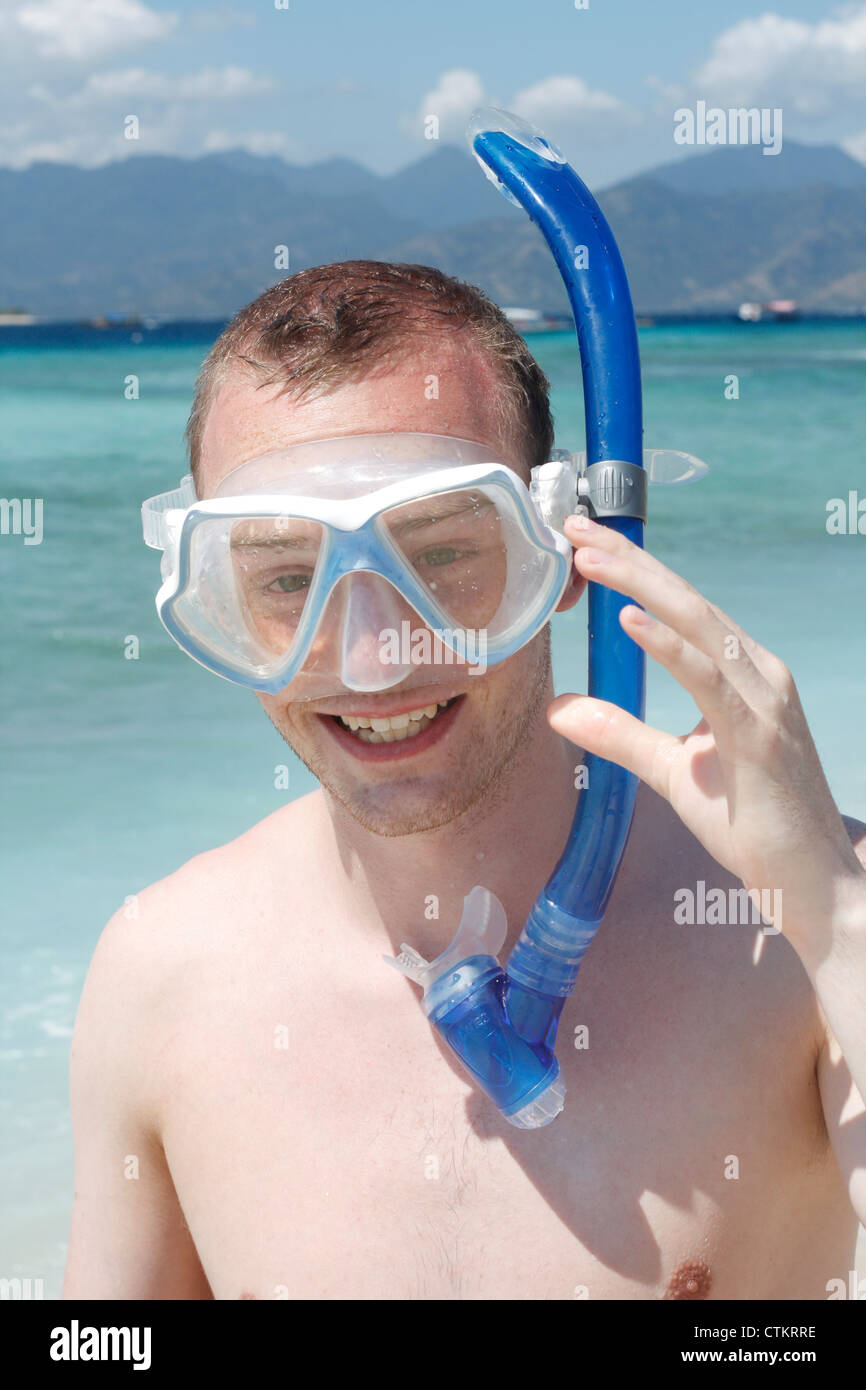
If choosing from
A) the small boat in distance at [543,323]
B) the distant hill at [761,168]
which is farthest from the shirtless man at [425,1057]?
the distant hill at [761,168]

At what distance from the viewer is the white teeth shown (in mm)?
1451

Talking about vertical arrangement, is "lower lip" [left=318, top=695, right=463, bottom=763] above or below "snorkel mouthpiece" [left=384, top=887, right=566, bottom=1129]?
above

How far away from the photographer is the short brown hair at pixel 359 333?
1449 mm

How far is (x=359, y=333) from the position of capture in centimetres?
146

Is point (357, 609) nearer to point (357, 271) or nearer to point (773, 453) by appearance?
point (357, 271)

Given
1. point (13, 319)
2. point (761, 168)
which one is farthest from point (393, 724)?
point (761, 168)

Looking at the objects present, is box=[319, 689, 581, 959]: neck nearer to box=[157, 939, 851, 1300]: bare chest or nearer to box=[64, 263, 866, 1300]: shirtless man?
box=[64, 263, 866, 1300]: shirtless man

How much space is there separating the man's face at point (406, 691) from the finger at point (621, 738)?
0.24 meters

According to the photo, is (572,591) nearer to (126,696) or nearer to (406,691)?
(406,691)

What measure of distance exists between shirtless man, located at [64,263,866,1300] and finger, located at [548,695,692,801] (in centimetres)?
3

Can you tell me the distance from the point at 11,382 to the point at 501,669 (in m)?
22.2

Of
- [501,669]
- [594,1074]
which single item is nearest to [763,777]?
[501,669]

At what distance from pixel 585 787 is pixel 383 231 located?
136003 millimetres

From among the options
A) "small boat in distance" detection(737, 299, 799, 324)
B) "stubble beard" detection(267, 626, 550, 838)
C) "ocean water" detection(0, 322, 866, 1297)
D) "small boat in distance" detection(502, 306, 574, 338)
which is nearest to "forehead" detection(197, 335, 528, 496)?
"stubble beard" detection(267, 626, 550, 838)
